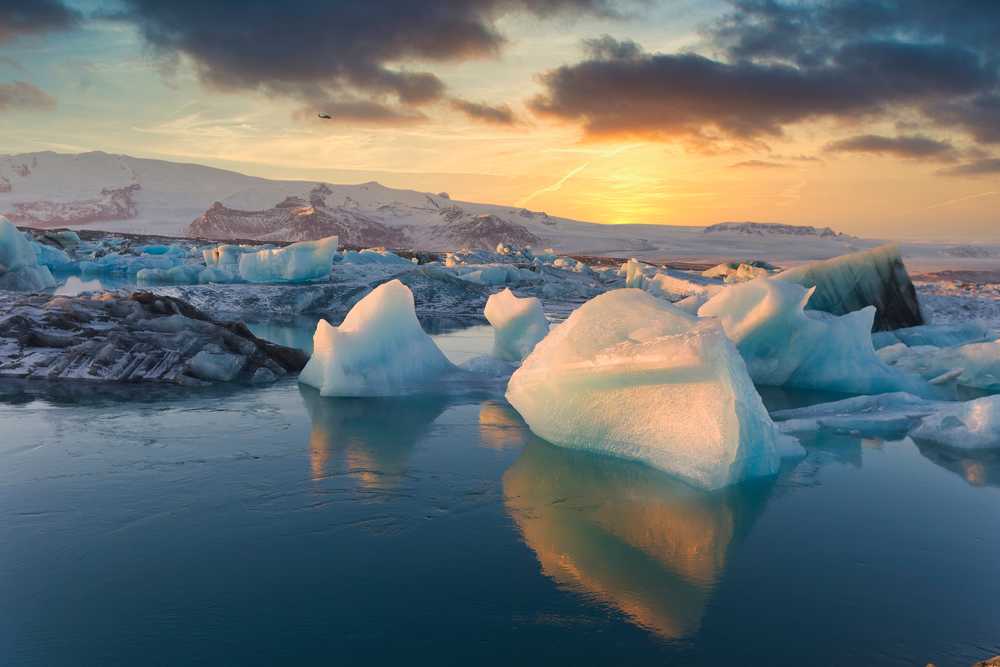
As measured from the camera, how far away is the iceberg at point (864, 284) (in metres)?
14.3

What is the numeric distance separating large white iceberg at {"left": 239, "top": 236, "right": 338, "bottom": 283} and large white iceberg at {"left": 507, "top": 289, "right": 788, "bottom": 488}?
17838 mm

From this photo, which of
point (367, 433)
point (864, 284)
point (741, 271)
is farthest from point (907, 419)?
point (741, 271)

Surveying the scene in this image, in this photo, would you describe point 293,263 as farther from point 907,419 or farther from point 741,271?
point 907,419

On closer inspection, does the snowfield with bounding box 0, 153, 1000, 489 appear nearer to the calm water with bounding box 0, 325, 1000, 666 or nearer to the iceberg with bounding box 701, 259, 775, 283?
the calm water with bounding box 0, 325, 1000, 666

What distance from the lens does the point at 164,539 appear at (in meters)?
4.13

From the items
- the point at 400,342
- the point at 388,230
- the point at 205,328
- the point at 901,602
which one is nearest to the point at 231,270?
the point at 205,328

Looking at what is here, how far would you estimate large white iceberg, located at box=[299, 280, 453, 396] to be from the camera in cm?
848

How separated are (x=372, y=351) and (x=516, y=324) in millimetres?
2724

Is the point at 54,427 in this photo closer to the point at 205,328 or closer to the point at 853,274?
the point at 205,328

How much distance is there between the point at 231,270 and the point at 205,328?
59.0ft

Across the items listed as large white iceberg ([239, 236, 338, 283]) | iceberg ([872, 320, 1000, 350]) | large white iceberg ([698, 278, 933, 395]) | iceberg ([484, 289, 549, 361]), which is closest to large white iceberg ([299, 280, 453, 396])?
iceberg ([484, 289, 549, 361])

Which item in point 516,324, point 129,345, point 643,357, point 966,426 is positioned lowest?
point 966,426

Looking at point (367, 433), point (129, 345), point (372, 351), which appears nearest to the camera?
point (367, 433)

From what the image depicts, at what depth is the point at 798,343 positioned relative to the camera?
32.8 feet
